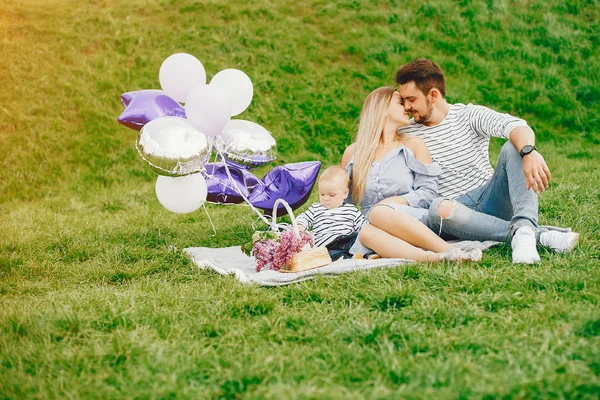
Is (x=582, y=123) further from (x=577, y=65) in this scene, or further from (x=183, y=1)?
(x=183, y=1)

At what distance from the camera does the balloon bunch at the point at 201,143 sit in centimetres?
363

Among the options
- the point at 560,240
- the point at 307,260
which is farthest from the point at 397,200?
the point at 560,240

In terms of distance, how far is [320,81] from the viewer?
29.0 feet

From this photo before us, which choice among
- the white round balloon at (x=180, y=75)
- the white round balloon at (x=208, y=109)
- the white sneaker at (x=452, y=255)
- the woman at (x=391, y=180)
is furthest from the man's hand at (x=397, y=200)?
the white round balloon at (x=180, y=75)

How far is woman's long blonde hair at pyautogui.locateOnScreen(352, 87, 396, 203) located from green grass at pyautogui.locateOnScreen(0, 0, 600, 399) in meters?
0.90

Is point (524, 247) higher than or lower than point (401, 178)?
lower

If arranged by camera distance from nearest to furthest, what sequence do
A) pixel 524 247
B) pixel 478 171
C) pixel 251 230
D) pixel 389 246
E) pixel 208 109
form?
1. pixel 524 247
2. pixel 389 246
3. pixel 208 109
4. pixel 478 171
5. pixel 251 230

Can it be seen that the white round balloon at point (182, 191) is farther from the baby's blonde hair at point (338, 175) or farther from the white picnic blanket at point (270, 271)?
the baby's blonde hair at point (338, 175)

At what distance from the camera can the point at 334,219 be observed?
4086 millimetres

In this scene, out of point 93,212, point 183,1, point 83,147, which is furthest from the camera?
point 183,1

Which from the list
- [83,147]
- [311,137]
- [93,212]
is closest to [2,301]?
[93,212]

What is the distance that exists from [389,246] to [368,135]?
891mm

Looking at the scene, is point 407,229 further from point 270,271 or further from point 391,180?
point 270,271

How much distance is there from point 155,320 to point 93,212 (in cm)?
370
